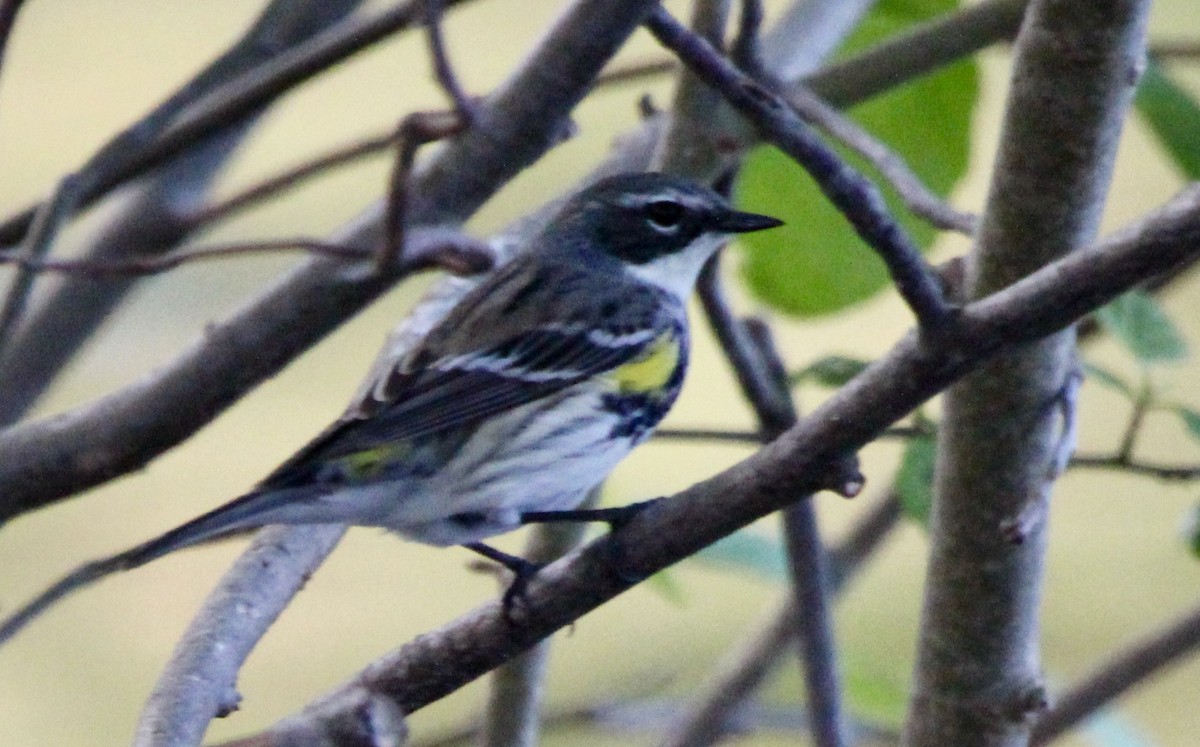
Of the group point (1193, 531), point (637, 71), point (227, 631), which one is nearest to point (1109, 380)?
point (1193, 531)

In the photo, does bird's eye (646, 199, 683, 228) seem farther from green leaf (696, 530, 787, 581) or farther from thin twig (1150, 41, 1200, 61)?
thin twig (1150, 41, 1200, 61)

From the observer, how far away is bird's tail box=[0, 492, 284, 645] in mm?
959

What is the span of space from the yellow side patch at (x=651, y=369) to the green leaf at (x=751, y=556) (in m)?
0.20

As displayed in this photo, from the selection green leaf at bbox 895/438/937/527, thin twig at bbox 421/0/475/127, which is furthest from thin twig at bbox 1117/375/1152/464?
thin twig at bbox 421/0/475/127

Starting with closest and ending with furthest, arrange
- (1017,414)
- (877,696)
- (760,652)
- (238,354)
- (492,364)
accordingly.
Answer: (1017,414), (238,354), (492,364), (877,696), (760,652)

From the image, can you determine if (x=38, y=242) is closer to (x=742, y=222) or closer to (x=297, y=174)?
(x=297, y=174)

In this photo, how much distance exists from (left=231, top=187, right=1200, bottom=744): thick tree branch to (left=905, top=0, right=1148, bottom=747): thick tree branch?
0.69 ft

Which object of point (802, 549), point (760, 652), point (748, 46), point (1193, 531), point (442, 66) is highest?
point (442, 66)

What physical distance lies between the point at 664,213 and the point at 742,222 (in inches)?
4.7

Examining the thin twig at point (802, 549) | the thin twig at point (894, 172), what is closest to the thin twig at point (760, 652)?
the thin twig at point (802, 549)

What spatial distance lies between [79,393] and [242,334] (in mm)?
2617

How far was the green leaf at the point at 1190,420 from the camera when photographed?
4.97ft

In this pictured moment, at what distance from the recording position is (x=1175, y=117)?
1752 mm

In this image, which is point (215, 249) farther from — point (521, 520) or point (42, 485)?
point (521, 520)
